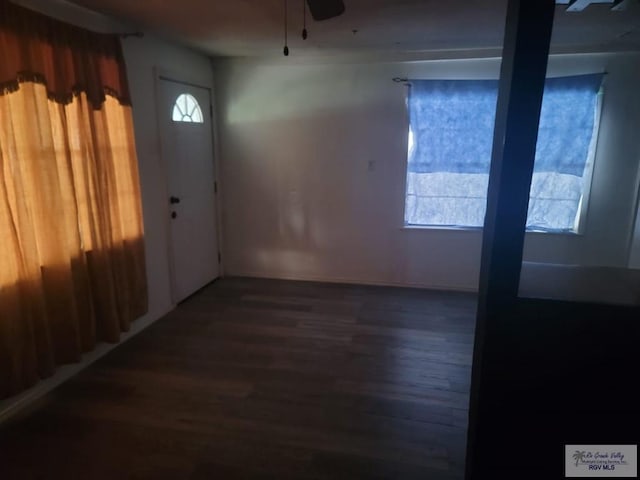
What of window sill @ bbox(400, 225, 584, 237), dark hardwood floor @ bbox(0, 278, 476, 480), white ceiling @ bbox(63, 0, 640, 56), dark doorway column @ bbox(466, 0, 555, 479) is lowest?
dark hardwood floor @ bbox(0, 278, 476, 480)

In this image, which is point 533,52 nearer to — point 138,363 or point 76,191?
point 76,191

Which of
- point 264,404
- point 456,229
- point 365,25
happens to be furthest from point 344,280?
point 365,25

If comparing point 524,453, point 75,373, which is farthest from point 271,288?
point 524,453

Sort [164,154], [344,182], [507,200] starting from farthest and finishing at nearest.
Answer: [344,182]
[164,154]
[507,200]

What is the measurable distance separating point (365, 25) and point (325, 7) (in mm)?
1313

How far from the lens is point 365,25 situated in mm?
3096

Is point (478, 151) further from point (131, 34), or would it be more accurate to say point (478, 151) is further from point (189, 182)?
point (131, 34)

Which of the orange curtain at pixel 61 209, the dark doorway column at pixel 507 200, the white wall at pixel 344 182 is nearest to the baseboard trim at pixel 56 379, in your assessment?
the orange curtain at pixel 61 209

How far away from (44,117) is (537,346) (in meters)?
2.74

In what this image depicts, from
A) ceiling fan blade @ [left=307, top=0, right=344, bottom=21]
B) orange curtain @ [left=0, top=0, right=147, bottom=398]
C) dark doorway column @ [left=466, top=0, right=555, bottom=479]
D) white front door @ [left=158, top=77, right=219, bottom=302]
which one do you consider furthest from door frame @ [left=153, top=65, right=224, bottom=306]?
dark doorway column @ [left=466, top=0, right=555, bottom=479]

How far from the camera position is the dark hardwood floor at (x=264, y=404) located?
1992 mm

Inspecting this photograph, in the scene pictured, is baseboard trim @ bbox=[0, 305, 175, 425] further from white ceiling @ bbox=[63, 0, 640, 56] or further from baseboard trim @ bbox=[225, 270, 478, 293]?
white ceiling @ bbox=[63, 0, 640, 56]

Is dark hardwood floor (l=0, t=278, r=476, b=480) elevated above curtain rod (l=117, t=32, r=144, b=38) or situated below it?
below

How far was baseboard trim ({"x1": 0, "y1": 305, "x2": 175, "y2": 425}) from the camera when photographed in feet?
7.64
